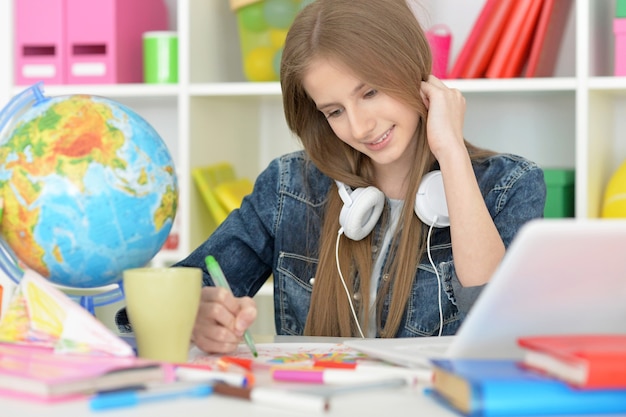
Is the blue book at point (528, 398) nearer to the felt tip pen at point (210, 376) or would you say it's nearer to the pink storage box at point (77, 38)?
the felt tip pen at point (210, 376)

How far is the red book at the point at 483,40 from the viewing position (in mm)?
2273

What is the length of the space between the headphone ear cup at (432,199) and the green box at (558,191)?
81cm

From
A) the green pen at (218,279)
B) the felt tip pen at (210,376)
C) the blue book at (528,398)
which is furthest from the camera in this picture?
the green pen at (218,279)

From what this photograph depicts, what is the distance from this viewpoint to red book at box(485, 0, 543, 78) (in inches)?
88.2

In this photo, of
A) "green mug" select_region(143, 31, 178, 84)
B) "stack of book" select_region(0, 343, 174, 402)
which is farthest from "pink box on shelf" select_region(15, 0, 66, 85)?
"stack of book" select_region(0, 343, 174, 402)

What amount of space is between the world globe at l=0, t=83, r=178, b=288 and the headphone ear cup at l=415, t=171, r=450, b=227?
1.84 ft

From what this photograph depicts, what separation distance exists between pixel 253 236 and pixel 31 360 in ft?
2.75

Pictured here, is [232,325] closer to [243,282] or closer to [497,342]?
[497,342]

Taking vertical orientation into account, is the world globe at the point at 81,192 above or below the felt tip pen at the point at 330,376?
above

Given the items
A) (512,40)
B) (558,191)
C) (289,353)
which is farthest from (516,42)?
(289,353)

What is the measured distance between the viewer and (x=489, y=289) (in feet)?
2.64

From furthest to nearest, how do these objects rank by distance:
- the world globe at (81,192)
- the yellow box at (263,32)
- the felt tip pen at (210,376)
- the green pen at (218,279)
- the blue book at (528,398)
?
the yellow box at (263,32) < the green pen at (218,279) < the world globe at (81,192) < the felt tip pen at (210,376) < the blue book at (528,398)

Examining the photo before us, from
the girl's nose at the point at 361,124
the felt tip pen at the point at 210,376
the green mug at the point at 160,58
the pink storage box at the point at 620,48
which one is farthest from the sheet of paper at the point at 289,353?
the green mug at the point at 160,58

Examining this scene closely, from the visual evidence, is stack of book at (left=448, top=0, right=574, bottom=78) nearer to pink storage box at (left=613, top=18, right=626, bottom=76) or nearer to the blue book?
pink storage box at (left=613, top=18, right=626, bottom=76)
